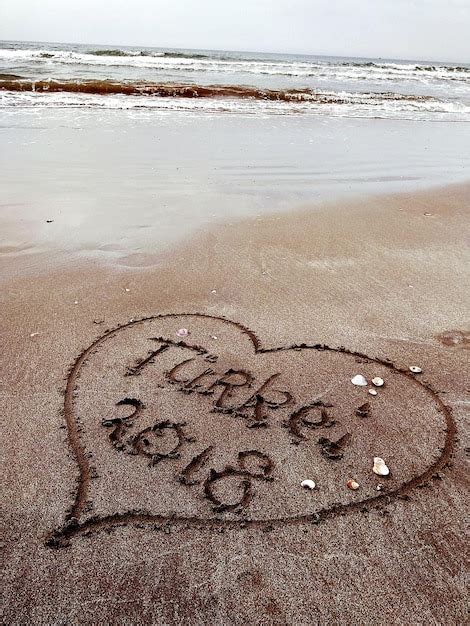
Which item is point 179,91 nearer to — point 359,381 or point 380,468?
point 359,381

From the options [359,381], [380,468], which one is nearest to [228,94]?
[359,381]

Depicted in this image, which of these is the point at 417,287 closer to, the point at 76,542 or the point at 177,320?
the point at 177,320

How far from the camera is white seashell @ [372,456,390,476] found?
2.13 meters

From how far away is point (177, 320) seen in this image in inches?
128

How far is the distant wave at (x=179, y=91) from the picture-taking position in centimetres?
1416

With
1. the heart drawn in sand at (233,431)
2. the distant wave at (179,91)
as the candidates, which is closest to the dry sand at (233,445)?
the heart drawn in sand at (233,431)

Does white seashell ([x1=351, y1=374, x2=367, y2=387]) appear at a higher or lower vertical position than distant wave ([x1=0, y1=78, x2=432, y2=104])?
lower

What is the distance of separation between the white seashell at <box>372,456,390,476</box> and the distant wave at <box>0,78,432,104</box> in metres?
14.0

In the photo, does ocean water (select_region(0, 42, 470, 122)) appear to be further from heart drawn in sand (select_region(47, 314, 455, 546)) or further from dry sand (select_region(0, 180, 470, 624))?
heart drawn in sand (select_region(47, 314, 455, 546))

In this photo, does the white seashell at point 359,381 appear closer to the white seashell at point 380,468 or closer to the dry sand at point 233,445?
the dry sand at point 233,445

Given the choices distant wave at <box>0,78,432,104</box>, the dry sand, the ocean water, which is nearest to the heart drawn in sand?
the dry sand

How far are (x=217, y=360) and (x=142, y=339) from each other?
0.53m

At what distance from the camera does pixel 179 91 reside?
14.5m

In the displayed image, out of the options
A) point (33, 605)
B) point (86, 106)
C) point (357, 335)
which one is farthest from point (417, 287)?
point (86, 106)
